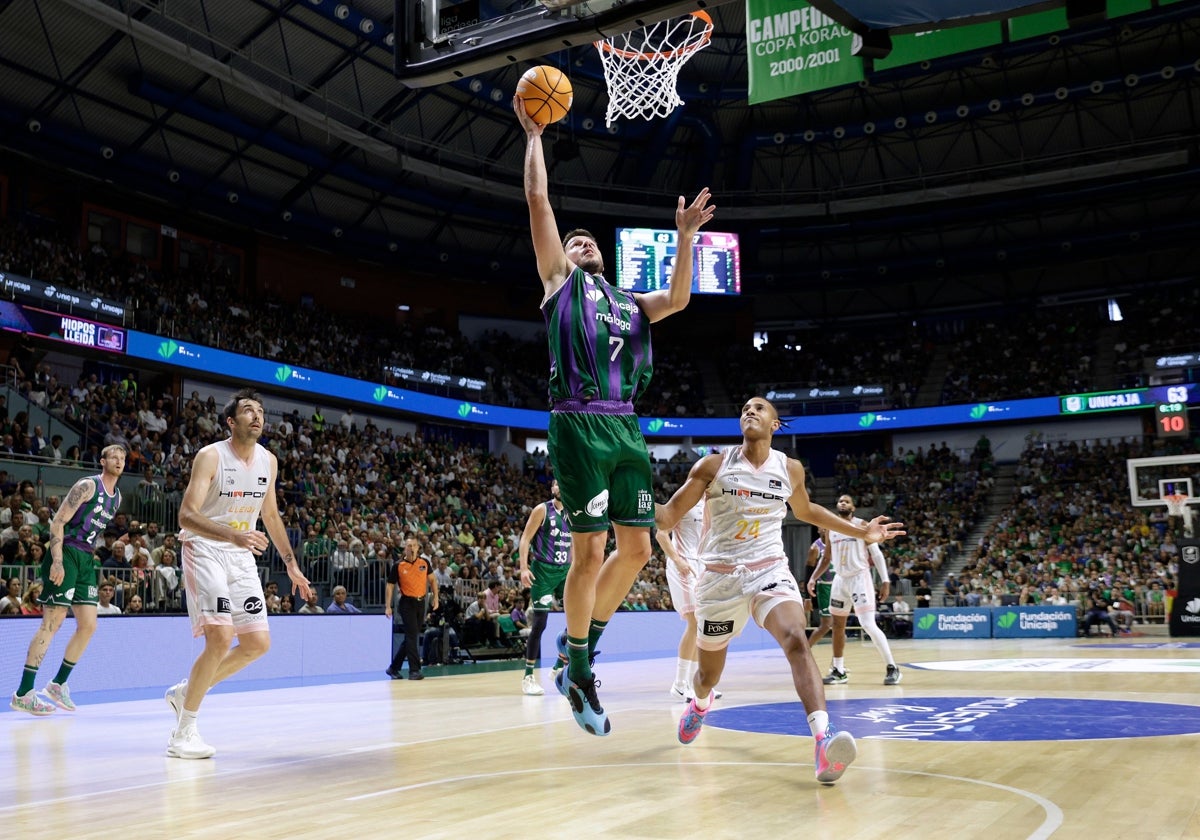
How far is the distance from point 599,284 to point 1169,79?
96.8 ft

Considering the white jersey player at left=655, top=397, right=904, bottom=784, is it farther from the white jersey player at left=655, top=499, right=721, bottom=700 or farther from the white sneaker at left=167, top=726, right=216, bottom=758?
the white sneaker at left=167, top=726, right=216, bottom=758

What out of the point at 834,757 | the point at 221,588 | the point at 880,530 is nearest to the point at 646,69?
the point at 880,530

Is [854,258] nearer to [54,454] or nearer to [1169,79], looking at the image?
[1169,79]

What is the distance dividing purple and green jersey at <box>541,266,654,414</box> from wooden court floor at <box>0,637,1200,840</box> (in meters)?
1.96

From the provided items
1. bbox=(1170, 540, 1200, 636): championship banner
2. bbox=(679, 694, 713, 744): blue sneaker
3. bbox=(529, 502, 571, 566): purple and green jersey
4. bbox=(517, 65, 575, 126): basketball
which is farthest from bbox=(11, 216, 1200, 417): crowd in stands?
bbox=(679, 694, 713, 744): blue sneaker

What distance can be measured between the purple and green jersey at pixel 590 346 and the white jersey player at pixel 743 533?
68cm

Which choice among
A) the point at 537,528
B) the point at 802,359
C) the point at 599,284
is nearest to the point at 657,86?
the point at 537,528

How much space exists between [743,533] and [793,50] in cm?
865

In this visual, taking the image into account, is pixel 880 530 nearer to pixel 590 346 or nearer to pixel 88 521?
pixel 590 346

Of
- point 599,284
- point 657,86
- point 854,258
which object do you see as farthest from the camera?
point 854,258

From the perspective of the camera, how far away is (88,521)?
1030 centimetres

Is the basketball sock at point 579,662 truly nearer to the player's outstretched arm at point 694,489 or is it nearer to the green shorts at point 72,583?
the player's outstretched arm at point 694,489

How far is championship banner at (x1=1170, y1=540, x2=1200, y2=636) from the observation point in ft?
70.8

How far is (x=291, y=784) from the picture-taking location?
5285mm
